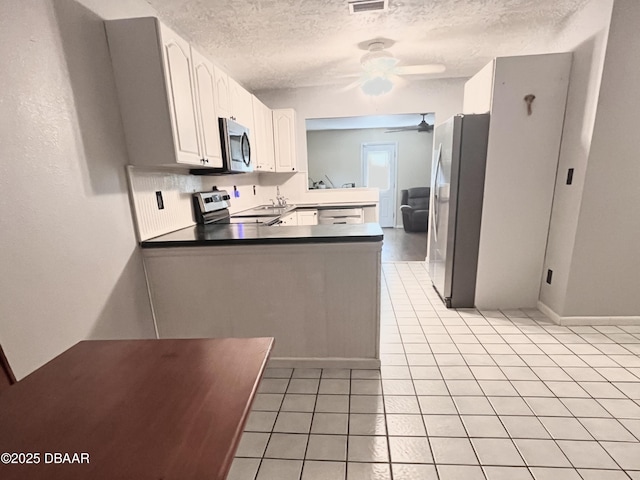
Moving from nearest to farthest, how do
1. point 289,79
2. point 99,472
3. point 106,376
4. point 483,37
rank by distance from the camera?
point 99,472 → point 106,376 → point 483,37 → point 289,79

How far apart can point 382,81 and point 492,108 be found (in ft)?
3.19

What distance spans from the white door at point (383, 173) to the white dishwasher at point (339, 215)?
338 centimetres

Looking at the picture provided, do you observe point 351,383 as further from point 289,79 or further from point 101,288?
point 289,79

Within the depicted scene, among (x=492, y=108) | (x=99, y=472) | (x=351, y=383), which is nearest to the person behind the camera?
(x=99, y=472)

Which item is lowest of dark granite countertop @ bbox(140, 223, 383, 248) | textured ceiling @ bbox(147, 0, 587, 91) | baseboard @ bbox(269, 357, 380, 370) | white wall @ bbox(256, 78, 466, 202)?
baseboard @ bbox(269, 357, 380, 370)

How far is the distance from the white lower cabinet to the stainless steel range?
79 cm

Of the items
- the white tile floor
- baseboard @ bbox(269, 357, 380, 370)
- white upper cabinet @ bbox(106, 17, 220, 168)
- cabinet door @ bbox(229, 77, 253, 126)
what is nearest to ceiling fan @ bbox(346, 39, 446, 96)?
cabinet door @ bbox(229, 77, 253, 126)

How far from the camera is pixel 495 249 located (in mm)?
2643

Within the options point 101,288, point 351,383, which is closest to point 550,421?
point 351,383

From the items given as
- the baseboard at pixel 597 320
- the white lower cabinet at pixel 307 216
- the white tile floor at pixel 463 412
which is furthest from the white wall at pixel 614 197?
the white lower cabinet at pixel 307 216

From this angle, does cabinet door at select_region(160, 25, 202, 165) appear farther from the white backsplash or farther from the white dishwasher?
the white dishwasher

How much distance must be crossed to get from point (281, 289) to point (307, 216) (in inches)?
83.5

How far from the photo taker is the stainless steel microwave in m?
2.31

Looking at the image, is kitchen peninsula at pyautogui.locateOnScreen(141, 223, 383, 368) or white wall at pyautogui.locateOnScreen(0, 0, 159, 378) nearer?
white wall at pyautogui.locateOnScreen(0, 0, 159, 378)
